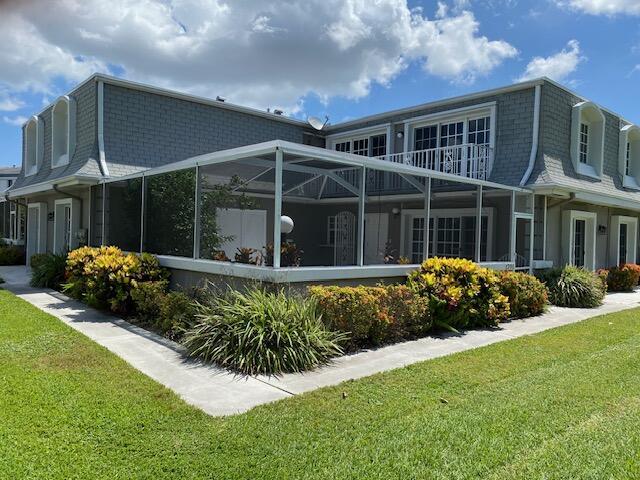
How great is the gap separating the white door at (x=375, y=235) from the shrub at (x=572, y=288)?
556cm

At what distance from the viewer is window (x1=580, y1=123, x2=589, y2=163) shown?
15.2m

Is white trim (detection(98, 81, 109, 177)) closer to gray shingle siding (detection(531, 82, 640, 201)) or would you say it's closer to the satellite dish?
the satellite dish

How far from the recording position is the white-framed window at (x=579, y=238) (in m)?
13.7

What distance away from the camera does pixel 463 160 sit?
1385 centimetres

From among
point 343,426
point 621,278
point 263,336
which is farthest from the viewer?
point 621,278

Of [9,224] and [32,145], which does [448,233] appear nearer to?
[32,145]

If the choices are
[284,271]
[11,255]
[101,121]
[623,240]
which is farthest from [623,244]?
[11,255]

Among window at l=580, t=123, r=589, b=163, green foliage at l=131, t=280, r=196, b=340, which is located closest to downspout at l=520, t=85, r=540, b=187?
window at l=580, t=123, r=589, b=163

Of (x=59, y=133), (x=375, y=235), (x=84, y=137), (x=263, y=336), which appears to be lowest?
(x=263, y=336)

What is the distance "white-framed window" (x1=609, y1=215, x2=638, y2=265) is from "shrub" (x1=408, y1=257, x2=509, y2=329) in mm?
9008

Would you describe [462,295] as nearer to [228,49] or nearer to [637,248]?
[228,49]

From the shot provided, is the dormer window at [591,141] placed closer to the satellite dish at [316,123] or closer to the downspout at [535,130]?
the downspout at [535,130]

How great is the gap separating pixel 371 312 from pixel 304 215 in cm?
1041

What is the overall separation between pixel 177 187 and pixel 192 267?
6.10 feet
